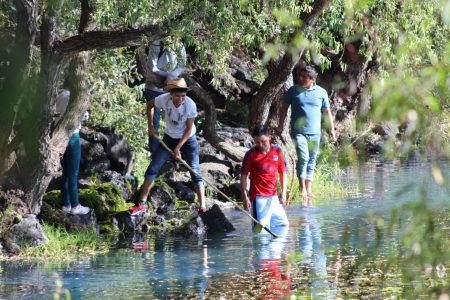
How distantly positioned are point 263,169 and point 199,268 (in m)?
2.20

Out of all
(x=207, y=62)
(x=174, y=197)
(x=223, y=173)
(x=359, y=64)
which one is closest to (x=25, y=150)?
(x=174, y=197)

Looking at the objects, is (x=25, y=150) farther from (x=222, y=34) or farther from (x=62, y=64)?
(x=222, y=34)

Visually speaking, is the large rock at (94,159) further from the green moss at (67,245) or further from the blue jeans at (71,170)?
the green moss at (67,245)

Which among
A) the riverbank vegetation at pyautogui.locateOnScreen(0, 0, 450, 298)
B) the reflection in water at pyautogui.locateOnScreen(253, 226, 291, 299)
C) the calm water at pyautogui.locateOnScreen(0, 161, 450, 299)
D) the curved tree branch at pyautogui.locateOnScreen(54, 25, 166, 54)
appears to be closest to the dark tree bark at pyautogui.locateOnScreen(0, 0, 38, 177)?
Answer: the riverbank vegetation at pyautogui.locateOnScreen(0, 0, 450, 298)

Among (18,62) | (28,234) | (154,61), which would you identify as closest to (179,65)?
(154,61)

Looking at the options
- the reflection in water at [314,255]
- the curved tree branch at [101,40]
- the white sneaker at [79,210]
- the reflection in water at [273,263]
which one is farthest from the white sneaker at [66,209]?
the reflection in water at [314,255]

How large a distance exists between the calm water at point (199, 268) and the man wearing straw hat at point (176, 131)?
108 centimetres

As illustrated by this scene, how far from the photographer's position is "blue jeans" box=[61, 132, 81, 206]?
14.9 metres

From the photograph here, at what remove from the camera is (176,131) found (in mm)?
15438

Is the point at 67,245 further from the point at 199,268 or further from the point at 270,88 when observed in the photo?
the point at 270,88

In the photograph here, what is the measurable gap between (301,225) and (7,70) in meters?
4.91

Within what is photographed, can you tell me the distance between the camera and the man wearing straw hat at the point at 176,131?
15.2m

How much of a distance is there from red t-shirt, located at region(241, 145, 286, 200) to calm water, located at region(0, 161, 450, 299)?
2.18 ft

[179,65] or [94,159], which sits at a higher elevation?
[179,65]
